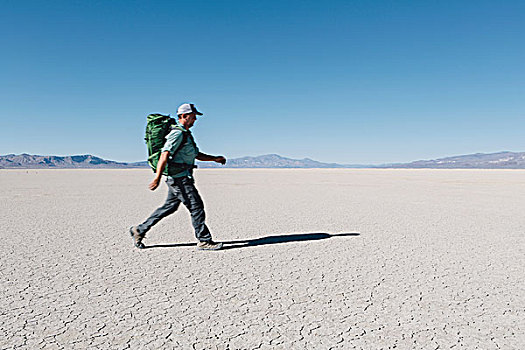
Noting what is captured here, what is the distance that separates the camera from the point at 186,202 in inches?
193

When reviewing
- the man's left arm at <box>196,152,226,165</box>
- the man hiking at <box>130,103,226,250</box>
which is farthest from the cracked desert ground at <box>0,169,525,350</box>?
the man's left arm at <box>196,152,226,165</box>

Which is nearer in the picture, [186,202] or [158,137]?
[158,137]

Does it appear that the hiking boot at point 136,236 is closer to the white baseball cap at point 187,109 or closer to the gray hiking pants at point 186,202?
the gray hiking pants at point 186,202

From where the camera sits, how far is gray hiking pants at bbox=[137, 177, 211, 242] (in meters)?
4.82

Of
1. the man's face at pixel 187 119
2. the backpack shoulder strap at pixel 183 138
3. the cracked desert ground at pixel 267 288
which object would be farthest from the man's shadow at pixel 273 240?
the man's face at pixel 187 119

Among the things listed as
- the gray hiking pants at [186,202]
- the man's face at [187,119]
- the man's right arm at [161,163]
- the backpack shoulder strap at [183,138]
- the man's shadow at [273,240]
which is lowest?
the man's shadow at [273,240]

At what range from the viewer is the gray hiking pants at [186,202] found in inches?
190

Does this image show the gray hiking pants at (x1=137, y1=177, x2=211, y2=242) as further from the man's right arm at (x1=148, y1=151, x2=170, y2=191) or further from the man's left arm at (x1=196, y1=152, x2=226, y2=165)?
the man's left arm at (x1=196, y1=152, x2=226, y2=165)

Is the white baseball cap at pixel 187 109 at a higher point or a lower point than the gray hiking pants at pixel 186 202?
higher

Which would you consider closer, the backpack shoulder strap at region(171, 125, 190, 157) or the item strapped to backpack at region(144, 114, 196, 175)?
the backpack shoulder strap at region(171, 125, 190, 157)

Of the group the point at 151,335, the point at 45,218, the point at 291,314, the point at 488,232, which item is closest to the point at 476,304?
the point at 291,314

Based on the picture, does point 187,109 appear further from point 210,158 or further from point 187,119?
point 210,158

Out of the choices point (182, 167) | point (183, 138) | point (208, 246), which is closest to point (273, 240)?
point (208, 246)

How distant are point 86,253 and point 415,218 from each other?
6485mm
